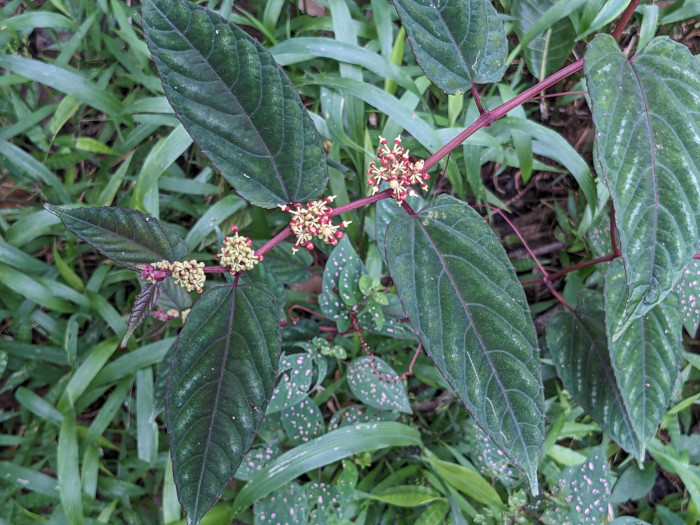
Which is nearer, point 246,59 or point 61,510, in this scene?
point 246,59

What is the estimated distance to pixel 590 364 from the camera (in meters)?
1.43

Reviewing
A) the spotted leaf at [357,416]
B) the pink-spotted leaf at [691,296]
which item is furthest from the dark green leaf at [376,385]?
the pink-spotted leaf at [691,296]

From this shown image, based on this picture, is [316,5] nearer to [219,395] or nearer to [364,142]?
[364,142]

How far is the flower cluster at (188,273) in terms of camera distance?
35.5 inches

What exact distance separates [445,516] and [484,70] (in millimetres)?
1325

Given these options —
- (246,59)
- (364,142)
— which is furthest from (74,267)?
(246,59)

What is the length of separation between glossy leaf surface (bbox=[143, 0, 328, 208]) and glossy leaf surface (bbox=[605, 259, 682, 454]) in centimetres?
80

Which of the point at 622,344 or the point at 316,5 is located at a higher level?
the point at 316,5

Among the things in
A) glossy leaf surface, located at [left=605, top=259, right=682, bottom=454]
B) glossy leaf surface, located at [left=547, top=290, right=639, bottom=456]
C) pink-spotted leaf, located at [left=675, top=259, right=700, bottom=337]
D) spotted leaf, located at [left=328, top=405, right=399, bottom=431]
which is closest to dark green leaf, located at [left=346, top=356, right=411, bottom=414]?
spotted leaf, located at [left=328, top=405, right=399, bottom=431]

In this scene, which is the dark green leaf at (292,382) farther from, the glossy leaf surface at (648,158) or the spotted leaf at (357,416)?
the glossy leaf surface at (648,158)

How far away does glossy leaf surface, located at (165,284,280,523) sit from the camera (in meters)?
0.89

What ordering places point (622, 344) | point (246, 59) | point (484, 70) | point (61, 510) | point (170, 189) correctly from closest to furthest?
point (246, 59) < point (484, 70) < point (622, 344) < point (61, 510) < point (170, 189)

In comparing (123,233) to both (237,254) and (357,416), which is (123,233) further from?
(357,416)

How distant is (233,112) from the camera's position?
95 centimetres
